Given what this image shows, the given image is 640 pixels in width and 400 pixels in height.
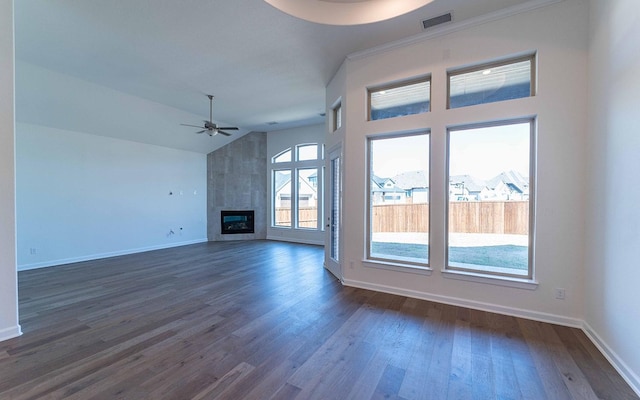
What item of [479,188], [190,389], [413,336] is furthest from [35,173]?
[479,188]

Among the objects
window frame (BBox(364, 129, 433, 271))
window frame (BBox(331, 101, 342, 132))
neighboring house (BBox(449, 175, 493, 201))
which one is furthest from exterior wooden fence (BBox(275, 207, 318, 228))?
neighboring house (BBox(449, 175, 493, 201))

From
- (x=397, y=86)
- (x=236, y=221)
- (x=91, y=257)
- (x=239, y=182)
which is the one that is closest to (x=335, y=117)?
(x=397, y=86)

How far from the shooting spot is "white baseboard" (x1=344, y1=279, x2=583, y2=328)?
9.18 ft

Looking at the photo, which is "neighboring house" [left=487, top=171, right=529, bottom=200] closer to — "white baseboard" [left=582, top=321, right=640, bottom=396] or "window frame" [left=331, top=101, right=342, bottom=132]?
"white baseboard" [left=582, top=321, right=640, bottom=396]

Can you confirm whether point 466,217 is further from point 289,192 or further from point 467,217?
point 289,192

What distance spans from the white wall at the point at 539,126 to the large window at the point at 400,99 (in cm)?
14

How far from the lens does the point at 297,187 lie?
28.2 ft

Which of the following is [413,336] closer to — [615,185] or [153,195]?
[615,185]

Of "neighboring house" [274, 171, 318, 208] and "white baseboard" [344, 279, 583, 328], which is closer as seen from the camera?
"white baseboard" [344, 279, 583, 328]

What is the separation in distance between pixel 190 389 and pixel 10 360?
5.50 feet

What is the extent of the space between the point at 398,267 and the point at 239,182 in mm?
6667

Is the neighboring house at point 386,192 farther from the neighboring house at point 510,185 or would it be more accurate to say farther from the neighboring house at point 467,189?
the neighboring house at point 510,185

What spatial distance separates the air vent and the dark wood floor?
351 cm

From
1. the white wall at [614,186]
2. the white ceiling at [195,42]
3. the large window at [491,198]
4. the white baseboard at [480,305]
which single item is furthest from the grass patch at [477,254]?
the white ceiling at [195,42]
